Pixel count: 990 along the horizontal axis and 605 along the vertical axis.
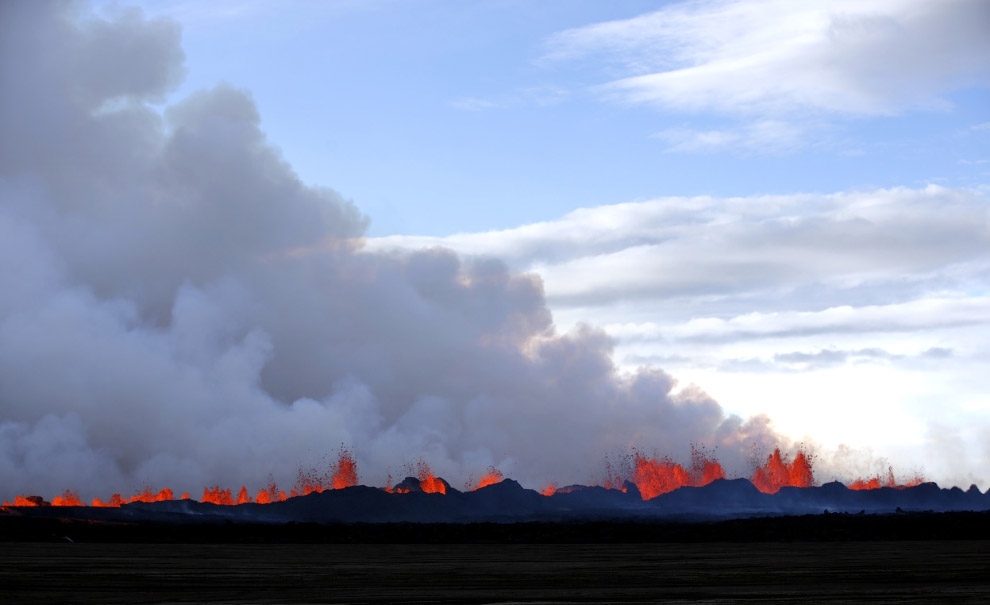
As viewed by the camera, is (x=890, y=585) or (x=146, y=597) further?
(x=890, y=585)

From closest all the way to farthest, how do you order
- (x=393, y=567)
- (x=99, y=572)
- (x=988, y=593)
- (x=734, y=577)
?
(x=988, y=593)
(x=734, y=577)
(x=99, y=572)
(x=393, y=567)

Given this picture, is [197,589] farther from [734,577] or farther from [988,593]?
[988,593]

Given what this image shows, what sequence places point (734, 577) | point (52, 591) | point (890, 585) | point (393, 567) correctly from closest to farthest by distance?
1. point (52, 591)
2. point (890, 585)
3. point (734, 577)
4. point (393, 567)

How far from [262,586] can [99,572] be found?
20129mm

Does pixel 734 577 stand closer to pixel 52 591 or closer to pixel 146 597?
pixel 146 597

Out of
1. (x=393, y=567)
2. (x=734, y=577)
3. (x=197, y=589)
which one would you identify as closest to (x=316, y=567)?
(x=393, y=567)

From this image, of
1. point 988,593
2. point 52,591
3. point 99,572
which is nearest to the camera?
point 988,593

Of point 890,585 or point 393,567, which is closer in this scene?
point 890,585

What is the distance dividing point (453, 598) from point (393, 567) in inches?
1492

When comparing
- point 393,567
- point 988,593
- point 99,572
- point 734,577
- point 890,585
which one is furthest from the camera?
point 393,567

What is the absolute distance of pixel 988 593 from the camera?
165ft

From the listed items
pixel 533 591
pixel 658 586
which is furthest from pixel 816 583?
pixel 533 591

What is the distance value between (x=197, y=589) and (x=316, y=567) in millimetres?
30232

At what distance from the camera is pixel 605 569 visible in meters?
80.1
